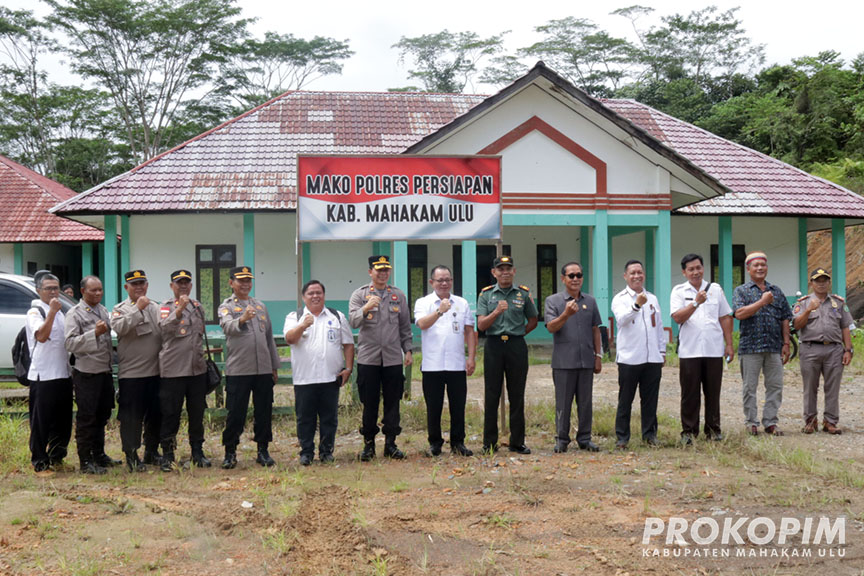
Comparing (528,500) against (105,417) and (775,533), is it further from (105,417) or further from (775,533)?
(105,417)

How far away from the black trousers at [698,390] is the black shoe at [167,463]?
460 cm

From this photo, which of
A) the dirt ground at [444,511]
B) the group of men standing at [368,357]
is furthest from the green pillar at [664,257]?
the dirt ground at [444,511]

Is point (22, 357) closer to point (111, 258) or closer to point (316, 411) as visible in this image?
point (316, 411)

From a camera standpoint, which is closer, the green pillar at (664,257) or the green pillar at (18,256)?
the green pillar at (664,257)

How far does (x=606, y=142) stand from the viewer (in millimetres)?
14867

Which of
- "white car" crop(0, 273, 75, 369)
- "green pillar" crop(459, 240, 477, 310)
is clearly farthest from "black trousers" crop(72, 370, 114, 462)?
"green pillar" crop(459, 240, 477, 310)

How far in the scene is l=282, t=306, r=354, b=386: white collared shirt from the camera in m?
6.45

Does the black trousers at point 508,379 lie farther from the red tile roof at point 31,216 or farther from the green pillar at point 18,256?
the green pillar at point 18,256

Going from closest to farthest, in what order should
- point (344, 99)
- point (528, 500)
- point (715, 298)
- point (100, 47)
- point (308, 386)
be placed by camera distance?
point (528, 500) → point (308, 386) → point (715, 298) → point (344, 99) → point (100, 47)

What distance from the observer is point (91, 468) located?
247 inches

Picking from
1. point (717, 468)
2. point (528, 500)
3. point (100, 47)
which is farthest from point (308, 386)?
point (100, 47)

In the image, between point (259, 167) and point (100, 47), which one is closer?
point (259, 167)

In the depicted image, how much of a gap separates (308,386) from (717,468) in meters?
3.46

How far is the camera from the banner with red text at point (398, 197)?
750 centimetres
